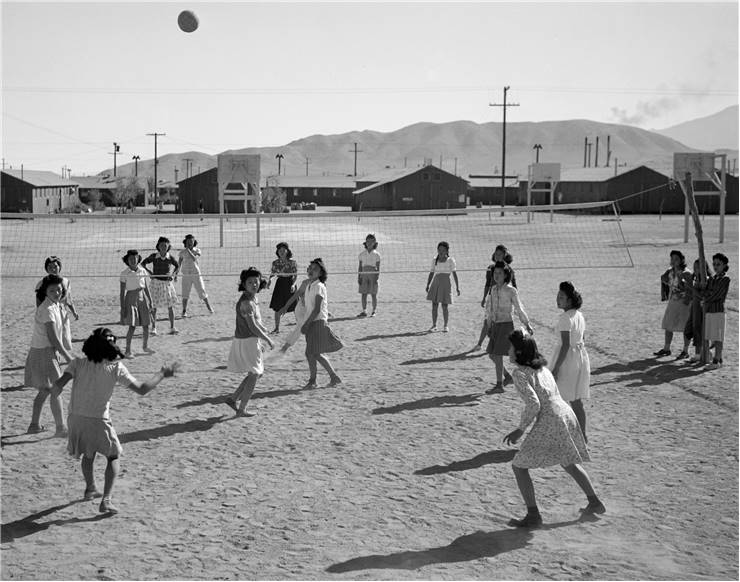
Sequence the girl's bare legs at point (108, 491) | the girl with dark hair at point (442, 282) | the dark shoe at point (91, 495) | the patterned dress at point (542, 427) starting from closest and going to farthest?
the patterned dress at point (542, 427), the girl's bare legs at point (108, 491), the dark shoe at point (91, 495), the girl with dark hair at point (442, 282)

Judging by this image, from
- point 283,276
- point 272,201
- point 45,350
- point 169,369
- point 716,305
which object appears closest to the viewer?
point 169,369

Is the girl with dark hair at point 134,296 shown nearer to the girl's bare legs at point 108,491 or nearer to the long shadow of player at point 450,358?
the long shadow of player at point 450,358

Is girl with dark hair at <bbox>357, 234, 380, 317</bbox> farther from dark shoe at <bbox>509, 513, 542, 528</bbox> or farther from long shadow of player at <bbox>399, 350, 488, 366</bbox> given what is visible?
dark shoe at <bbox>509, 513, 542, 528</bbox>

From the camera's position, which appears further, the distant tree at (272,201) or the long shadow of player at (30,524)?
the distant tree at (272,201)

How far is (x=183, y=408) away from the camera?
10.4m

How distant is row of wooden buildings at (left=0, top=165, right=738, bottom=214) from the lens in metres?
80.7

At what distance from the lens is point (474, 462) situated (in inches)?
334

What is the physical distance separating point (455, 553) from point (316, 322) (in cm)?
531

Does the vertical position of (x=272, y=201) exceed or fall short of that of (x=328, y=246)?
it exceeds it

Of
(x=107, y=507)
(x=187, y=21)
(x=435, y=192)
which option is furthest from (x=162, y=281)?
(x=435, y=192)

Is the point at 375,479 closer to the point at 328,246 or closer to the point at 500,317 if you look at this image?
the point at 500,317

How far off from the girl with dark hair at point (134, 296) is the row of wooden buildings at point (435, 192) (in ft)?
202

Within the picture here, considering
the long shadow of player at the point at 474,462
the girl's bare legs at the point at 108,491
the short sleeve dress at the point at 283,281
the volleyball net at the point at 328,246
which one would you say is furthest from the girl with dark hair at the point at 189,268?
the girl's bare legs at the point at 108,491

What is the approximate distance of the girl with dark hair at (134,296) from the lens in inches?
519
